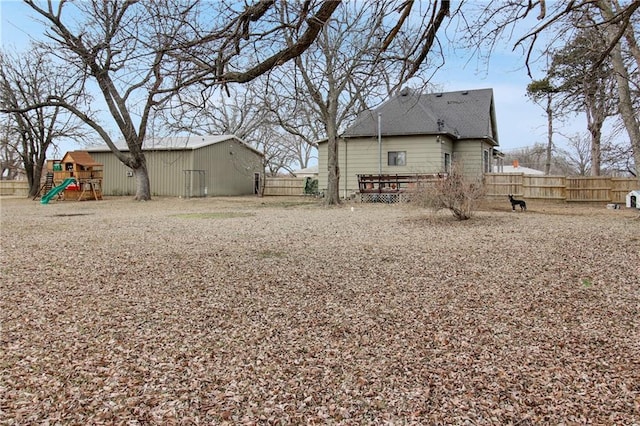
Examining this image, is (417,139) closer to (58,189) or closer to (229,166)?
(229,166)

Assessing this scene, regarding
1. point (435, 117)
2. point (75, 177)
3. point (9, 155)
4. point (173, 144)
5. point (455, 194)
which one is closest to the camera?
point (455, 194)

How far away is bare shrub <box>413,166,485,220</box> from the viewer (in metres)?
9.72

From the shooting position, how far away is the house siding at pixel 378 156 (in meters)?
18.3

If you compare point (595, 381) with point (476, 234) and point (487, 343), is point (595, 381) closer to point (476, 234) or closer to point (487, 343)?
point (487, 343)

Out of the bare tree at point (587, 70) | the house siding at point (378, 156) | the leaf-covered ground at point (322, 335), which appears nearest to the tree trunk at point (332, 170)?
the house siding at point (378, 156)

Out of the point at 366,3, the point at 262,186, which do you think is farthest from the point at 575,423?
the point at 262,186

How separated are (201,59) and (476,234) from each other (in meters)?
5.72

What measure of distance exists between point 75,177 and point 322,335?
69.9ft

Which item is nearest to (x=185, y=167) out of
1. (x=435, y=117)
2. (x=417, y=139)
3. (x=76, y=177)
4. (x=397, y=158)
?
(x=76, y=177)

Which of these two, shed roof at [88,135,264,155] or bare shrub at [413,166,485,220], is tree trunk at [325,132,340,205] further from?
shed roof at [88,135,264,155]

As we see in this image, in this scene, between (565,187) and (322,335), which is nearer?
(322,335)

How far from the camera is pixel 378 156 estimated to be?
19.3 metres

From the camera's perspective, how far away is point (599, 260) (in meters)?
5.69

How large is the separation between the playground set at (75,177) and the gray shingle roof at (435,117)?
12.8 metres
